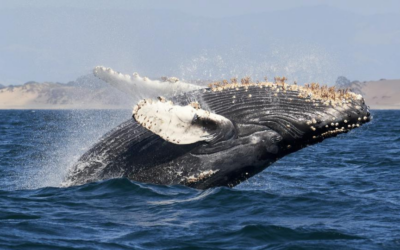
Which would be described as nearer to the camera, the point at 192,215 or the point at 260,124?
the point at 192,215

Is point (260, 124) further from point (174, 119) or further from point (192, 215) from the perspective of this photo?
point (192, 215)

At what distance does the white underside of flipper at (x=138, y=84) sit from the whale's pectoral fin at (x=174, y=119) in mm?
1700

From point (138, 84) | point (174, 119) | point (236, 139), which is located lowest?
point (236, 139)

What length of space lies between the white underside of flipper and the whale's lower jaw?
0.70 metres

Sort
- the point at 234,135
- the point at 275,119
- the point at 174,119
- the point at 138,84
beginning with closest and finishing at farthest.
Answer: the point at 174,119
the point at 234,135
the point at 275,119
the point at 138,84

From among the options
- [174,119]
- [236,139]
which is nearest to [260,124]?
[236,139]

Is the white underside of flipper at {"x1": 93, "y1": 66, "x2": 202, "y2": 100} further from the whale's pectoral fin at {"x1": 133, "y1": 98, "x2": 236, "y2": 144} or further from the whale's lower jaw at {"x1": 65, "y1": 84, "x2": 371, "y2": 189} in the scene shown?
the whale's pectoral fin at {"x1": 133, "y1": 98, "x2": 236, "y2": 144}

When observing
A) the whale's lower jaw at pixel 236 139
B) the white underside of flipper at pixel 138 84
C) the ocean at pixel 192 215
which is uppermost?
the white underside of flipper at pixel 138 84

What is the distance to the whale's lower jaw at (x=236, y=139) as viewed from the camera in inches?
383

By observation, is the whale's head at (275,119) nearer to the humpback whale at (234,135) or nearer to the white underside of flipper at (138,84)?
the humpback whale at (234,135)

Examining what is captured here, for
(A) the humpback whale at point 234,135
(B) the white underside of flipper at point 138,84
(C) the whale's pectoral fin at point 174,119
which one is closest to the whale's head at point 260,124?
(A) the humpback whale at point 234,135

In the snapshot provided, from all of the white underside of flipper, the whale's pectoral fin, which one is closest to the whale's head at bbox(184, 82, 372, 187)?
the whale's pectoral fin

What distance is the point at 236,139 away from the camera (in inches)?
384

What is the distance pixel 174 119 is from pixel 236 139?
48.2 inches
